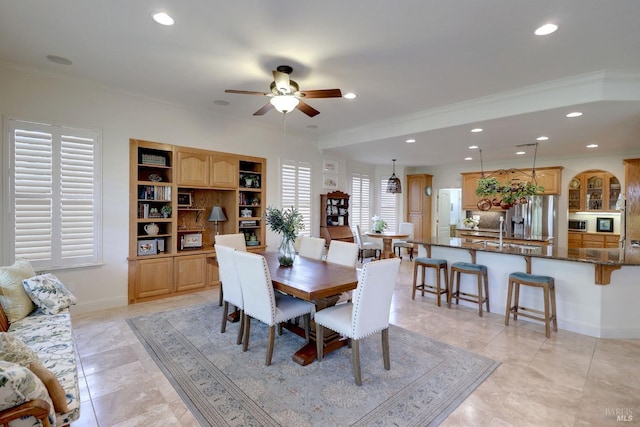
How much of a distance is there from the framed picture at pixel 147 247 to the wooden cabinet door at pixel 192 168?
0.97m

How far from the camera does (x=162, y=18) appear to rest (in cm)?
246

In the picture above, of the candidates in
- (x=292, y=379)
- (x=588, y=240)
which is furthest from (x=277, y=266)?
(x=588, y=240)

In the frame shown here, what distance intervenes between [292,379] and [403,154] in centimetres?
553

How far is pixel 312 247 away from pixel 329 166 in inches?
119

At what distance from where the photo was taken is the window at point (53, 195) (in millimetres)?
3461

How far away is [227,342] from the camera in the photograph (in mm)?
3139

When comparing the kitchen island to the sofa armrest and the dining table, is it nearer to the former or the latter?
the dining table

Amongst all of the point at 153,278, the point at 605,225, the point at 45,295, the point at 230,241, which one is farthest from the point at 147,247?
the point at 605,225

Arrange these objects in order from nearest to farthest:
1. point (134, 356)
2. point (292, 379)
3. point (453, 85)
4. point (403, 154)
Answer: point (292, 379), point (134, 356), point (453, 85), point (403, 154)

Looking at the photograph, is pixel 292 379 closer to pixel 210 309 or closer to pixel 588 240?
pixel 210 309

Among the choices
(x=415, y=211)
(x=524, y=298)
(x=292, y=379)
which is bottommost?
(x=292, y=379)

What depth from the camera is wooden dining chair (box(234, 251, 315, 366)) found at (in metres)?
2.62

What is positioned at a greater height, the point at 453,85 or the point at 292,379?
the point at 453,85

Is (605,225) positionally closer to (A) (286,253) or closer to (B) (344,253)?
(B) (344,253)
